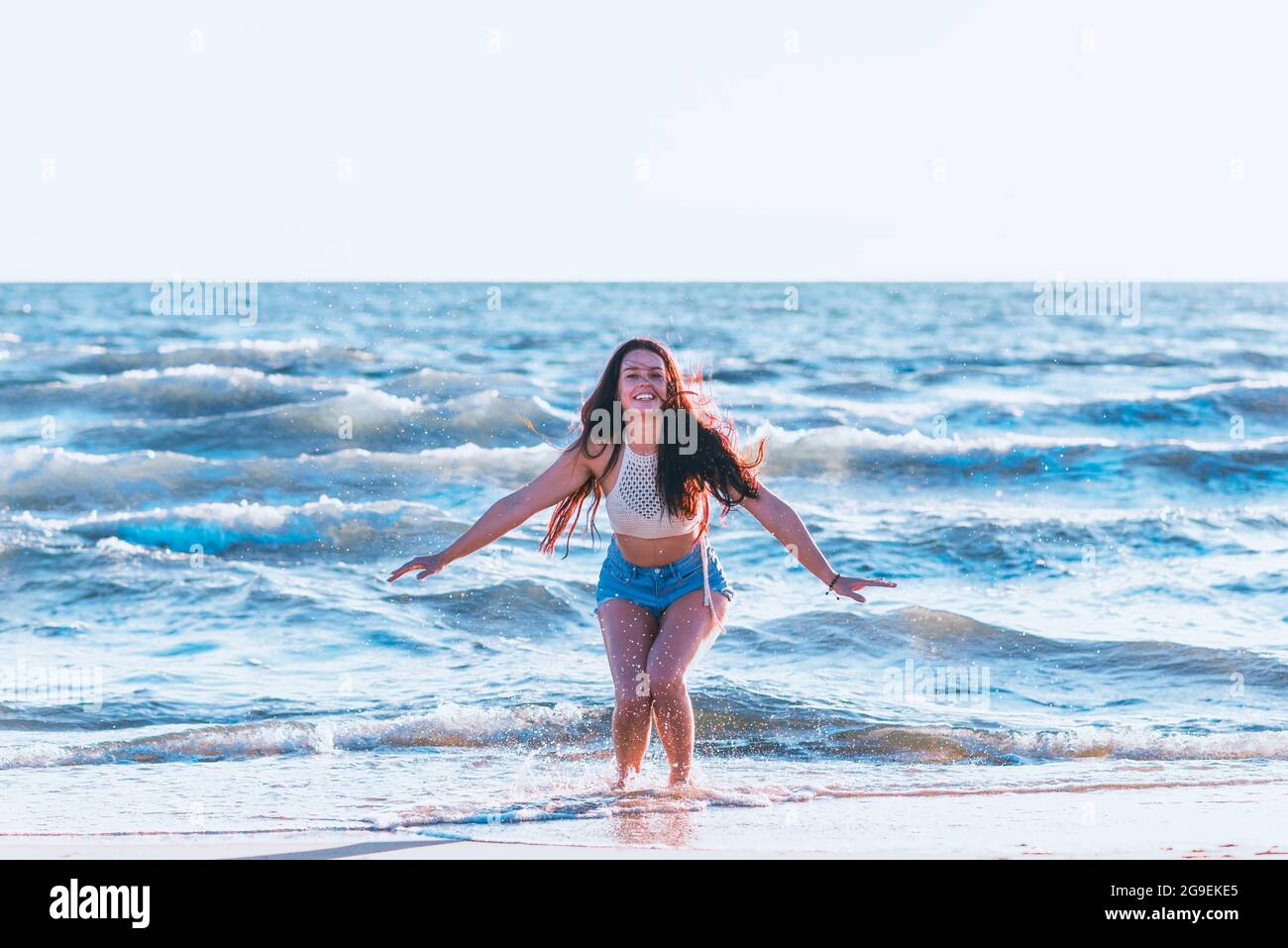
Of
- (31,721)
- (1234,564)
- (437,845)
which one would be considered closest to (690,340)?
(1234,564)

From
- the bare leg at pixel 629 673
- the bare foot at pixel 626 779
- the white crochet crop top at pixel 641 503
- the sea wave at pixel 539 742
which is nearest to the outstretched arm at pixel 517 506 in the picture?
the white crochet crop top at pixel 641 503

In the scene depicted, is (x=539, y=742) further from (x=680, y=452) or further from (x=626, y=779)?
(x=680, y=452)

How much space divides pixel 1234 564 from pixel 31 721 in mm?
8935

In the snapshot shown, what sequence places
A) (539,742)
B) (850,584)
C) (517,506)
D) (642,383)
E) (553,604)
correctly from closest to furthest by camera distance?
1. (850,584)
2. (517,506)
3. (642,383)
4. (539,742)
5. (553,604)

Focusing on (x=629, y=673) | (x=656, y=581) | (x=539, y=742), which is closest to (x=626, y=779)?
(x=629, y=673)

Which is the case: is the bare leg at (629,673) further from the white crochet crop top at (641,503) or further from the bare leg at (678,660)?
the white crochet crop top at (641,503)

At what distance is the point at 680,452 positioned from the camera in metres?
5.89

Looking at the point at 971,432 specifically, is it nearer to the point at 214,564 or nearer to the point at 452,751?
the point at 214,564

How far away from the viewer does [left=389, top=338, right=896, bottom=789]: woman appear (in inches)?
229

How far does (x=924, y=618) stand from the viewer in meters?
9.66

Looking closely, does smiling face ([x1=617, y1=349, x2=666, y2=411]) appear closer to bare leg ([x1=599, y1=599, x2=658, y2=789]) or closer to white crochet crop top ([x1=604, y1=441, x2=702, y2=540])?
white crochet crop top ([x1=604, y1=441, x2=702, y2=540])

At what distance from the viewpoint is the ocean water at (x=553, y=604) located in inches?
261

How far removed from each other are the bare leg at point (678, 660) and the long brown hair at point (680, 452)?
369mm

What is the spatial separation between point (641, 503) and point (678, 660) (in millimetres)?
652
